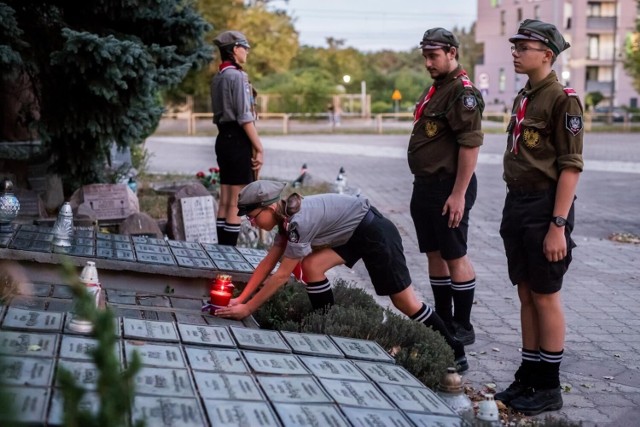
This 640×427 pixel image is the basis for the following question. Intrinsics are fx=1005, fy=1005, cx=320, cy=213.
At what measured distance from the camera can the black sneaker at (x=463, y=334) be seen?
6488 mm

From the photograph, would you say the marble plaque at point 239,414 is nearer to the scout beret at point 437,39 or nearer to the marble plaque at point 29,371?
the marble plaque at point 29,371

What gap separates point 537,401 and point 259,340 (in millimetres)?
1476

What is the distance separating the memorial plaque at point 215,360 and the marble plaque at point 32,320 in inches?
24.7

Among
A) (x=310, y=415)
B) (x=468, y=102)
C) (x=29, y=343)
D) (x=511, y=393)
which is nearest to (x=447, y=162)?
(x=468, y=102)

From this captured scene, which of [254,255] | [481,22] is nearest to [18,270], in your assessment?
[254,255]

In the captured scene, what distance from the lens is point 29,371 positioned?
12.2 feet

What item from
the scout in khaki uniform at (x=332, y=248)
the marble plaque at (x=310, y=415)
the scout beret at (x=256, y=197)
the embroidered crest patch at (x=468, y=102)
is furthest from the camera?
the embroidered crest patch at (x=468, y=102)

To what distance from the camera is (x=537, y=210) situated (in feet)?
16.9

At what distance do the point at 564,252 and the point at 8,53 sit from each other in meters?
5.73

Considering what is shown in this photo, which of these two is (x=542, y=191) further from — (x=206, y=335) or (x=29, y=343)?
(x=29, y=343)

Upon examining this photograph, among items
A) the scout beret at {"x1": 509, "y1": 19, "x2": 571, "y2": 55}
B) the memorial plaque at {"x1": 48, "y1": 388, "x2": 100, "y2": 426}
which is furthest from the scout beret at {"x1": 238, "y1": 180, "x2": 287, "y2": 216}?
the memorial plaque at {"x1": 48, "y1": 388, "x2": 100, "y2": 426}

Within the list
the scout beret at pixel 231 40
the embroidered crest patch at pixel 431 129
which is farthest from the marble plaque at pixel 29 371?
the scout beret at pixel 231 40

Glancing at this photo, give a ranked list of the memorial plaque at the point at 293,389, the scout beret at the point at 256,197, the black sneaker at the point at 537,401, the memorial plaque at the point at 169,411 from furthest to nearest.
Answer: the scout beret at the point at 256,197 < the black sneaker at the point at 537,401 < the memorial plaque at the point at 293,389 < the memorial plaque at the point at 169,411

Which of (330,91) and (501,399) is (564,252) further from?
(330,91)
